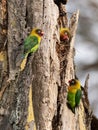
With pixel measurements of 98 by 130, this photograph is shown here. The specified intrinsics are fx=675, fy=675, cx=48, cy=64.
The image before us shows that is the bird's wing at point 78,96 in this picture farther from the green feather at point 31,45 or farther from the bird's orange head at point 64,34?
the green feather at point 31,45

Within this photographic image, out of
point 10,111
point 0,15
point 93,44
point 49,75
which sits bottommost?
point 10,111

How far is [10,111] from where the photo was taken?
5297 mm

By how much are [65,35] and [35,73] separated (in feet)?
Result: 1.90

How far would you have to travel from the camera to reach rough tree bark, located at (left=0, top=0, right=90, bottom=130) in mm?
5324

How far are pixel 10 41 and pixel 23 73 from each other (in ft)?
1.33

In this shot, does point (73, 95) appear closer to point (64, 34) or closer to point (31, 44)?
point (64, 34)

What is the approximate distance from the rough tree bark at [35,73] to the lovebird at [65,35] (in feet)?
0.16

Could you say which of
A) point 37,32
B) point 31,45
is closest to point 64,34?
point 37,32

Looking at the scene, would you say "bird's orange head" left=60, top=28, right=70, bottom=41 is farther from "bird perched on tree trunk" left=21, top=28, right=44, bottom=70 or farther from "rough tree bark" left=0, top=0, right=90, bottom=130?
"bird perched on tree trunk" left=21, top=28, right=44, bottom=70

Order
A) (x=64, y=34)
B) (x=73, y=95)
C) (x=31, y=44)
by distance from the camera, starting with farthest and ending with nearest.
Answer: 1. (x=64, y=34)
2. (x=73, y=95)
3. (x=31, y=44)

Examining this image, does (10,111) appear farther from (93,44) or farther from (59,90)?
(93,44)

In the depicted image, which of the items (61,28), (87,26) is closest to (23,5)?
(61,28)

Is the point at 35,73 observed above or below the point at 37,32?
below

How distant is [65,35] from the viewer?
238 inches
